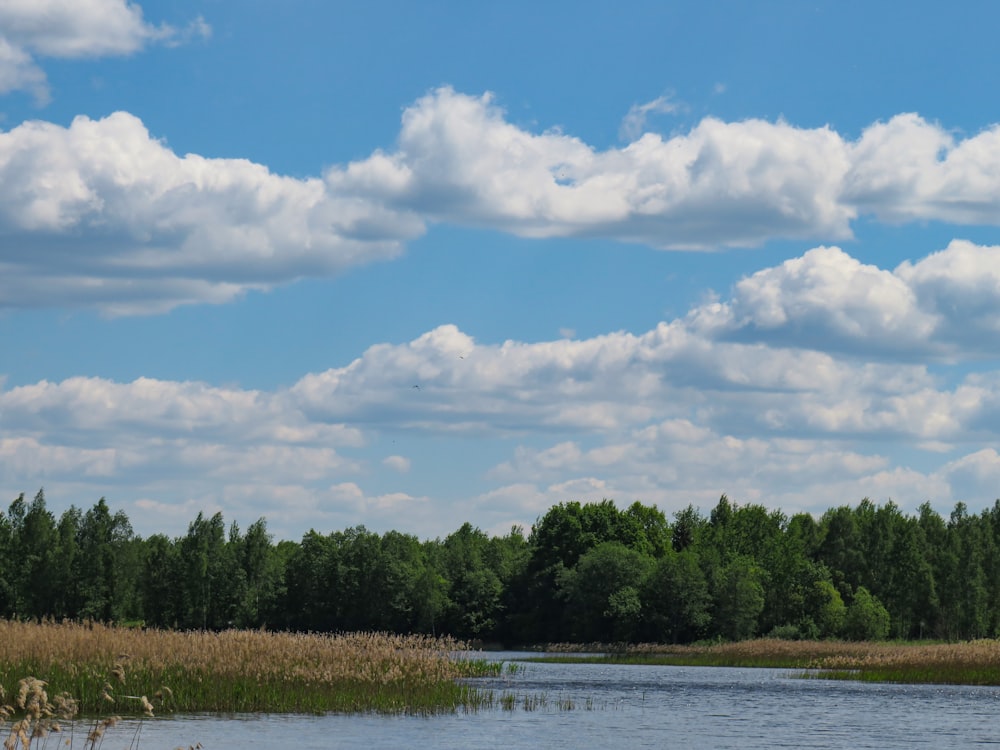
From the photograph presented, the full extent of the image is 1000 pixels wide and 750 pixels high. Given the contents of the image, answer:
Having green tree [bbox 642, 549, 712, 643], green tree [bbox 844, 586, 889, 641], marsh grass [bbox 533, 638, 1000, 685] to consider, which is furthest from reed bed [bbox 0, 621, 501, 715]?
green tree [bbox 844, 586, 889, 641]

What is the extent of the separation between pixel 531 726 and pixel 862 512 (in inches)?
6386

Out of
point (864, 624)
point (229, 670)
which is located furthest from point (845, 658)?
point (229, 670)

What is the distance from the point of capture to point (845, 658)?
7950 centimetres

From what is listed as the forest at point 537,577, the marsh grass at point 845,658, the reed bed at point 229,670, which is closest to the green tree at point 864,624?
the forest at point 537,577

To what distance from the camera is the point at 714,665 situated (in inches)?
3629

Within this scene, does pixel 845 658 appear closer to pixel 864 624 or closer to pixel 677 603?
pixel 677 603

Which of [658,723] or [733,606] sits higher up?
[733,606]

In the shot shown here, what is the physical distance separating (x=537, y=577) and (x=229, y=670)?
9336 centimetres

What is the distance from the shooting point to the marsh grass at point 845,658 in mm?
66375

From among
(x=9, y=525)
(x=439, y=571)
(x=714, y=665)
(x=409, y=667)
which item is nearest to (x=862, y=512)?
(x=439, y=571)

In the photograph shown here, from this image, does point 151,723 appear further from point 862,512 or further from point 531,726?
point 862,512

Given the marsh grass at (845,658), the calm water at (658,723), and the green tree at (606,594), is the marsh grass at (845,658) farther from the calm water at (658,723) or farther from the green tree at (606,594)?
the calm water at (658,723)

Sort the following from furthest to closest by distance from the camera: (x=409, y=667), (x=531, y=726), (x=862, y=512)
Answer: (x=862, y=512) → (x=409, y=667) → (x=531, y=726)

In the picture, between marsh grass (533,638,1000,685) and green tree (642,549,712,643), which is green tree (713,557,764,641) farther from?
marsh grass (533,638,1000,685)
